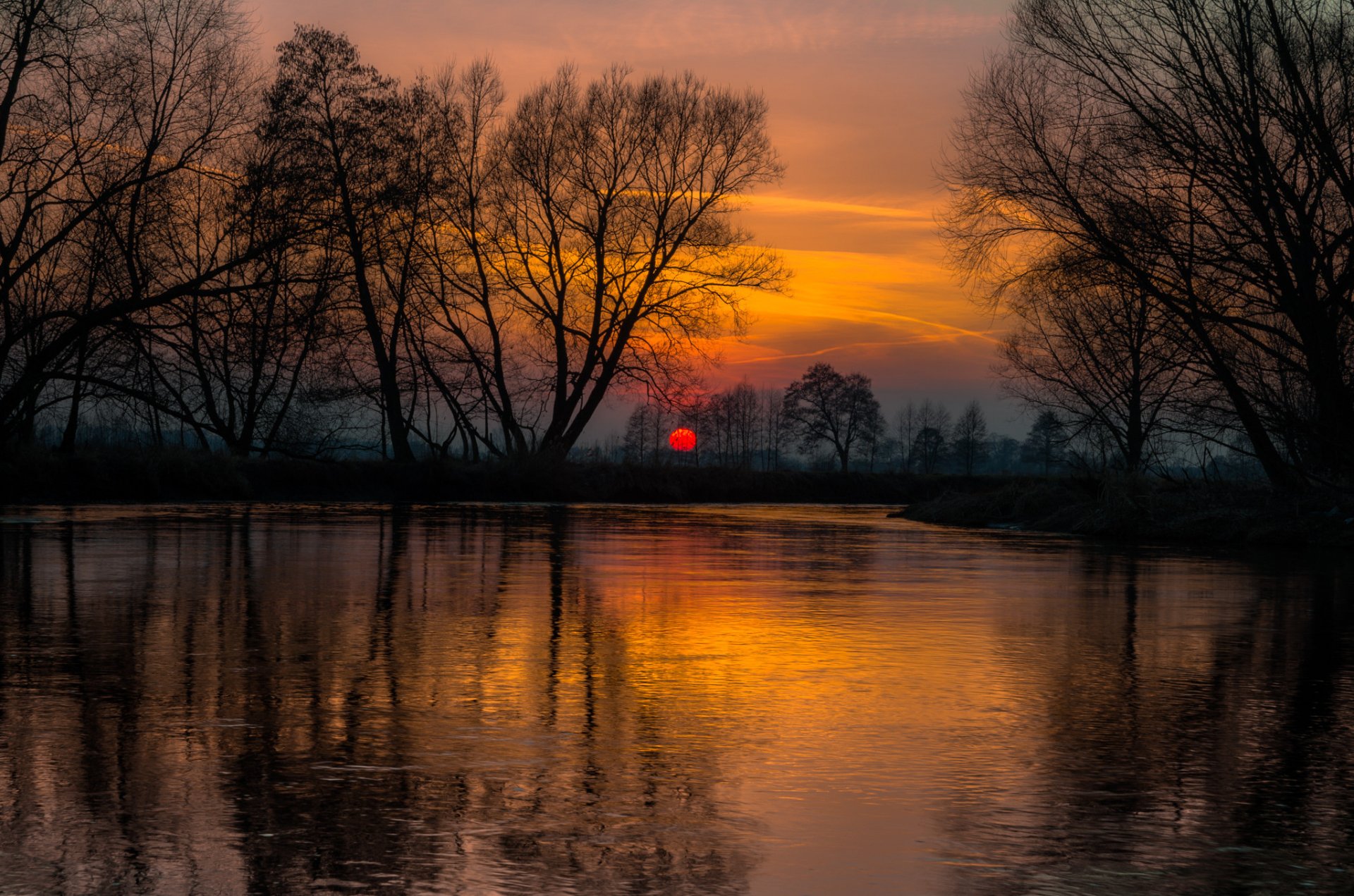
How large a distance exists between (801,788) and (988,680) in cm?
289

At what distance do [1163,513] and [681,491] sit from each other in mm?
27116

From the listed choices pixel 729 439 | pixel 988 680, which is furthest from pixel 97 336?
pixel 729 439

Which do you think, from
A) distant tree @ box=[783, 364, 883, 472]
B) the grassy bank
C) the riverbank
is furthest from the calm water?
distant tree @ box=[783, 364, 883, 472]

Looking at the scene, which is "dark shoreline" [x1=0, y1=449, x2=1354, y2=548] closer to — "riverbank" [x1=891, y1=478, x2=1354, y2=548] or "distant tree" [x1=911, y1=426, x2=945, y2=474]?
"riverbank" [x1=891, y1=478, x2=1354, y2=548]

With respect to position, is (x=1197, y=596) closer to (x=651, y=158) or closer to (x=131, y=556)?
(x=131, y=556)

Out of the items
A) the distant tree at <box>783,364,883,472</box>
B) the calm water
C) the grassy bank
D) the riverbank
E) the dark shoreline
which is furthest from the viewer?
the distant tree at <box>783,364,883,472</box>

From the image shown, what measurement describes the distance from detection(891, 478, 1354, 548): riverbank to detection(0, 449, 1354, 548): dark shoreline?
3 centimetres

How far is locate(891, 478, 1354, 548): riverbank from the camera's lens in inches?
889

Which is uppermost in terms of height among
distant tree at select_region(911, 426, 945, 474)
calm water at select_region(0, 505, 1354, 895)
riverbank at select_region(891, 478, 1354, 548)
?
distant tree at select_region(911, 426, 945, 474)

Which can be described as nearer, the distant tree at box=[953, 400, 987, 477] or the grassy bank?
the grassy bank

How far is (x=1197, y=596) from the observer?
12859mm

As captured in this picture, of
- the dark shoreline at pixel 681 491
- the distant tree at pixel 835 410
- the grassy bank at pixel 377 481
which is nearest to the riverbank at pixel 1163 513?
the dark shoreline at pixel 681 491

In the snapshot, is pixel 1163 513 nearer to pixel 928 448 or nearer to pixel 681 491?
pixel 681 491

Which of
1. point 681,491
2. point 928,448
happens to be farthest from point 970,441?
point 681,491
